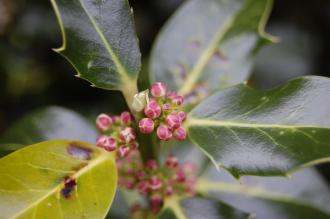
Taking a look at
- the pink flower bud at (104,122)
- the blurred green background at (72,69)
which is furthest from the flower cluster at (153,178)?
the blurred green background at (72,69)

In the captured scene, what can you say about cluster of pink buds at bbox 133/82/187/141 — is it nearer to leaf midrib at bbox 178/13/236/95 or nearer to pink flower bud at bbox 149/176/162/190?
pink flower bud at bbox 149/176/162/190

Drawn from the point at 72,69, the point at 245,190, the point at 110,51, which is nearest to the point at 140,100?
the point at 110,51

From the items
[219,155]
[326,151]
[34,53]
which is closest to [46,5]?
[34,53]

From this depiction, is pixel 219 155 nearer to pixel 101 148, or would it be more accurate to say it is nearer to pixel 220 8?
pixel 101 148

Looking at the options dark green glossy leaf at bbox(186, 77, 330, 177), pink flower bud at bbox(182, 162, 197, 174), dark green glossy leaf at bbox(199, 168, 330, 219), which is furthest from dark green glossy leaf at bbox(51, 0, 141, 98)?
dark green glossy leaf at bbox(199, 168, 330, 219)

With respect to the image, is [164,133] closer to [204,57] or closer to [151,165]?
[151,165]

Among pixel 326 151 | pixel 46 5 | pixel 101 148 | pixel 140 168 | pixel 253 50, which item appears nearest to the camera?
pixel 326 151

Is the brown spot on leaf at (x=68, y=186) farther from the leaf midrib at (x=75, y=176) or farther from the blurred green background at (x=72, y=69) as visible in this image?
the blurred green background at (x=72, y=69)
